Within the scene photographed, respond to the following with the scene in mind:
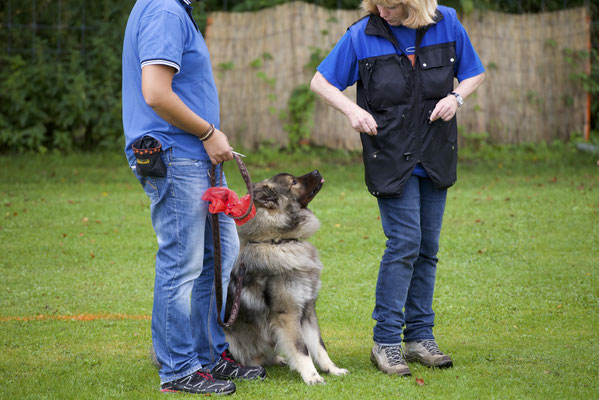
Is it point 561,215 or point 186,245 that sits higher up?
point 186,245

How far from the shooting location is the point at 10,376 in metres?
3.82

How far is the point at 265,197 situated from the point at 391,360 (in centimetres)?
114

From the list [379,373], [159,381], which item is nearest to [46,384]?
[159,381]

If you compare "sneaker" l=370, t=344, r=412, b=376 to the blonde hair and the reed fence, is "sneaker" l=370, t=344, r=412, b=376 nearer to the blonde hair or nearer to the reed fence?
the blonde hair

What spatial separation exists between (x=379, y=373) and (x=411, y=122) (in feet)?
4.44

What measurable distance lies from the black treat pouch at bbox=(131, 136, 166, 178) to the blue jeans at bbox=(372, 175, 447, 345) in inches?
48.2

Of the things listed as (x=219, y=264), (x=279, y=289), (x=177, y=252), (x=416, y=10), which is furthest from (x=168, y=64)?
(x=279, y=289)

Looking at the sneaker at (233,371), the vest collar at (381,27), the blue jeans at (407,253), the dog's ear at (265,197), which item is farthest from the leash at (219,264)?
the vest collar at (381,27)

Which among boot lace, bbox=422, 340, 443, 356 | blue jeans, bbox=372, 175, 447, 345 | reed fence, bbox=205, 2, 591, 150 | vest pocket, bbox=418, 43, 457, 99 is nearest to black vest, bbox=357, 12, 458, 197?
vest pocket, bbox=418, 43, 457, 99

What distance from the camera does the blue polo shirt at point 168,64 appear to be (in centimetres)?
307

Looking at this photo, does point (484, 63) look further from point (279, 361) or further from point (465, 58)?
point (279, 361)

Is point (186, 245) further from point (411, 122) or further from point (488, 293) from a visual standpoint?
point (488, 293)

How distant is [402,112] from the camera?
11.9ft

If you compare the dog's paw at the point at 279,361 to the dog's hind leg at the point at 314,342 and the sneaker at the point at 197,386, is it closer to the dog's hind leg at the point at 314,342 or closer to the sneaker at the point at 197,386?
the dog's hind leg at the point at 314,342
